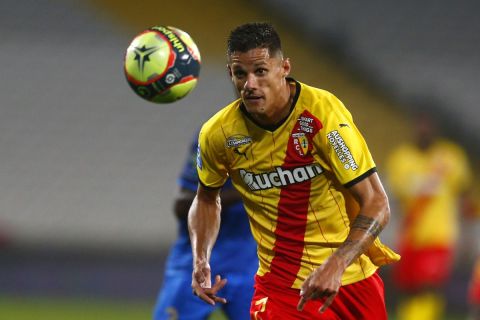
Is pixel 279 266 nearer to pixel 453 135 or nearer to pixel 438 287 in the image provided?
pixel 438 287

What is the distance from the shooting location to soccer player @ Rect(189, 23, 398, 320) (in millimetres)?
4168

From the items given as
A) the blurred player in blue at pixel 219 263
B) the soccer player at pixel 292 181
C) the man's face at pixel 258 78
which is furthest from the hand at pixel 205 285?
the blurred player in blue at pixel 219 263

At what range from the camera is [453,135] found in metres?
14.4

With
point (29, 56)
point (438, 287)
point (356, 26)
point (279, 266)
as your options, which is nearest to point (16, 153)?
point (29, 56)

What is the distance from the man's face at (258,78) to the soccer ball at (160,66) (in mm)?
965

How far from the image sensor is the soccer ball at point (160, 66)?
17.0ft

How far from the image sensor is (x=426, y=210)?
401 inches

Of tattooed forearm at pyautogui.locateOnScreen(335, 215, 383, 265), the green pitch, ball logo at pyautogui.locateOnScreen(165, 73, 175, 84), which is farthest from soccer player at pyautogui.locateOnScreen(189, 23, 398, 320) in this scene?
the green pitch

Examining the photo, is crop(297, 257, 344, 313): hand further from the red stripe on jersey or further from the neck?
the neck

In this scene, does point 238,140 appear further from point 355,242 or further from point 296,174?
point 355,242

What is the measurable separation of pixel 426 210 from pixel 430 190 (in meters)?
0.22

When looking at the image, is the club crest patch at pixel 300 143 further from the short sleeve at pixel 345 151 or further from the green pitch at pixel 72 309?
the green pitch at pixel 72 309

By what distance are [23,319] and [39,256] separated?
2.83 meters

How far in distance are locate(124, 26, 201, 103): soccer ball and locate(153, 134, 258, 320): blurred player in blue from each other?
667 millimetres
